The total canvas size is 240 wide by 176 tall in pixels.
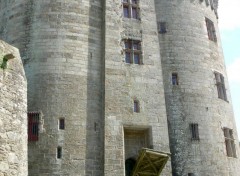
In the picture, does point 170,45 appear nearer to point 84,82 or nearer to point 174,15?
point 174,15

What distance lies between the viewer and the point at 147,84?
61.8ft

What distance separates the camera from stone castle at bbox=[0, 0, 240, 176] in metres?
16.4

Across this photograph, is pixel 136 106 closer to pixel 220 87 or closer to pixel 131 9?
pixel 131 9

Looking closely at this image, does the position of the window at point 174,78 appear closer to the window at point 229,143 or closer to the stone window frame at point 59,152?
the window at point 229,143

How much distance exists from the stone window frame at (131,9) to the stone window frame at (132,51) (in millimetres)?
1779

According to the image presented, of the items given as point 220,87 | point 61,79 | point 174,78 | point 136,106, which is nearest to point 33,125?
point 61,79

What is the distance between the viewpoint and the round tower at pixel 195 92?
19.3 metres

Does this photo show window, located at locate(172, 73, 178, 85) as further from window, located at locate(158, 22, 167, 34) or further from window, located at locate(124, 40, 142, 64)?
window, located at locate(158, 22, 167, 34)

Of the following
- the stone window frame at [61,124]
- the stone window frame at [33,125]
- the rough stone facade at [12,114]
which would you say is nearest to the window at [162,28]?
the stone window frame at [61,124]

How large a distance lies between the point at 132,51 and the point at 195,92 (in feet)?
15.2

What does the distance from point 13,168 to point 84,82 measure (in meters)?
8.33

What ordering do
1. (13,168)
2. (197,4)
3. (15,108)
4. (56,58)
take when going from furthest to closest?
(197,4), (56,58), (15,108), (13,168)

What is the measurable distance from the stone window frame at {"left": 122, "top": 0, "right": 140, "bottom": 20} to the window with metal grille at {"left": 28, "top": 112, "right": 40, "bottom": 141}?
325 inches

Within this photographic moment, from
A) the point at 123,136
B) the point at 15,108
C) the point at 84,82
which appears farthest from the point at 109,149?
the point at 15,108
